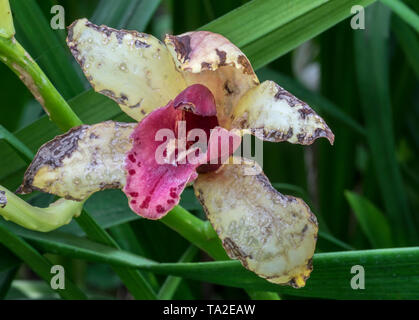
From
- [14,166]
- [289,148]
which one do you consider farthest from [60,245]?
[289,148]

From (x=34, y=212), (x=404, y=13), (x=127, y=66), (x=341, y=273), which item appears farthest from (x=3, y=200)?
(x=404, y=13)

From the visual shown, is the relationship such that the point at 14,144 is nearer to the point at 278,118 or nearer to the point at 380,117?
the point at 278,118

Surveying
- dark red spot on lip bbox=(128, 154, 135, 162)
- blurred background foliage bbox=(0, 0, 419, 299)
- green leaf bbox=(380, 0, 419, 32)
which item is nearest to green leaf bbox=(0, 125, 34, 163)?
blurred background foliage bbox=(0, 0, 419, 299)

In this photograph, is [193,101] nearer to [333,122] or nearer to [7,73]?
[7,73]

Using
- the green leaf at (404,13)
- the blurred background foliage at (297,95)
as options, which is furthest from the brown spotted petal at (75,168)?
the green leaf at (404,13)

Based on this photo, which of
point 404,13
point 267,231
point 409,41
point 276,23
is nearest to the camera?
point 267,231

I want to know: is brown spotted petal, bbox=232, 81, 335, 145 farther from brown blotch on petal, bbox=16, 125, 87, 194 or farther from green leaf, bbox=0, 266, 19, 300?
green leaf, bbox=0, 266, 19, 300
